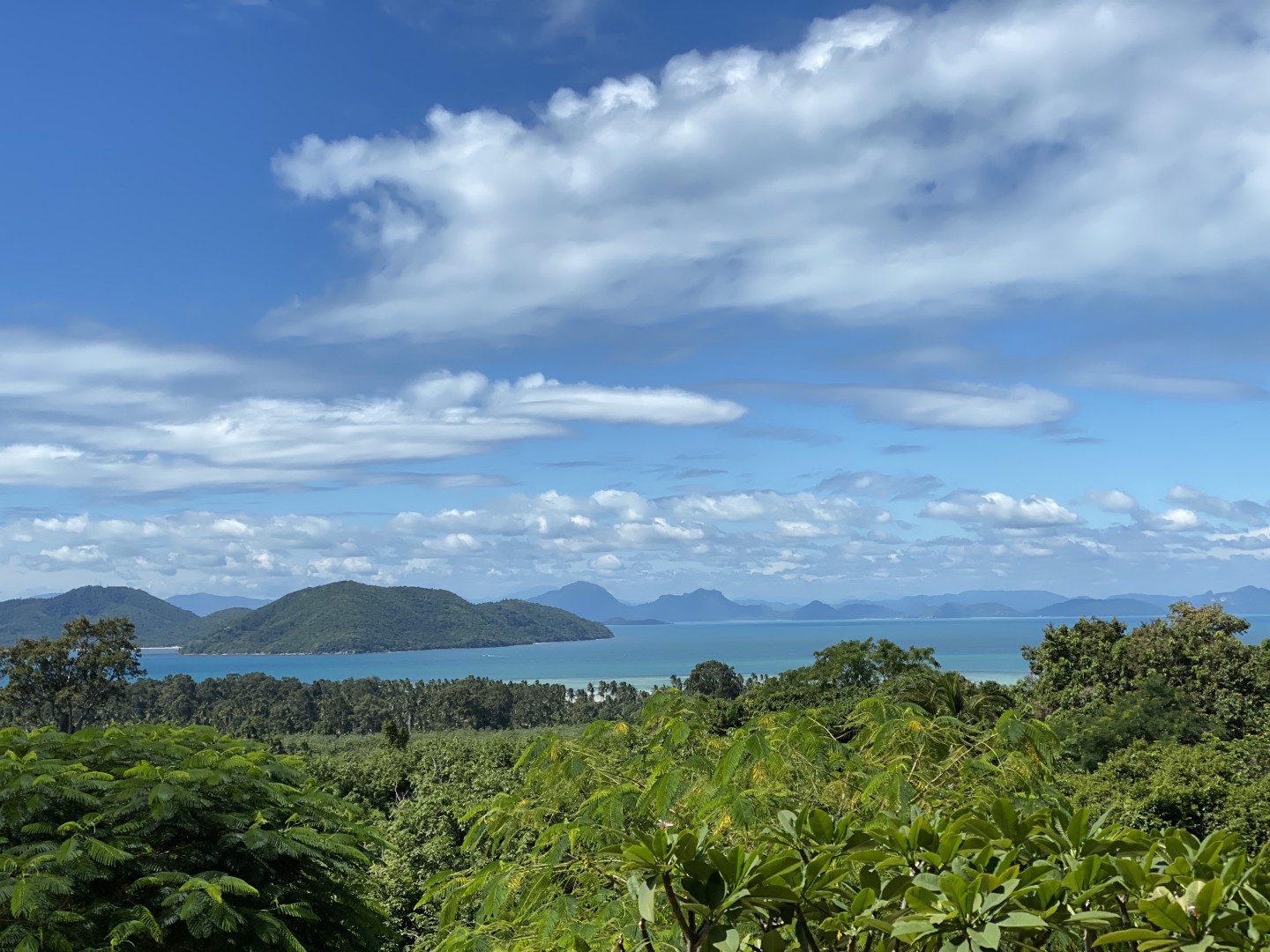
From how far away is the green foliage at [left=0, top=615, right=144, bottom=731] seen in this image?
5366 cm

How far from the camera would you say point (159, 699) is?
3967 inches

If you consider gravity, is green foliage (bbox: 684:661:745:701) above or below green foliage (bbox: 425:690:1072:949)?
below

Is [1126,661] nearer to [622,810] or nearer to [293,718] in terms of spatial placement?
[622,810]

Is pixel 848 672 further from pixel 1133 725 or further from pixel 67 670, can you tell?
pixel 67 670

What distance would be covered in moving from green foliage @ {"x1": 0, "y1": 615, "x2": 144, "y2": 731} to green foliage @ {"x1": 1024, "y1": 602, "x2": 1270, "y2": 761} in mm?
49945

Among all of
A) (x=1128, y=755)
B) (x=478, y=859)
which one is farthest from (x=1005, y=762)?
(x=1128, y=755)

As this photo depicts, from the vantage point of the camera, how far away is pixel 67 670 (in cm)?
5478

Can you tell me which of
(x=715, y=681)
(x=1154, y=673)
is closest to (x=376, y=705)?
(x=715, y=681)

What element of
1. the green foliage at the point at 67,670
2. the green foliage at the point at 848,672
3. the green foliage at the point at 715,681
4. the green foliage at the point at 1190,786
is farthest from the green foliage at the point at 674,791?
the green foliage at the point at 715,681

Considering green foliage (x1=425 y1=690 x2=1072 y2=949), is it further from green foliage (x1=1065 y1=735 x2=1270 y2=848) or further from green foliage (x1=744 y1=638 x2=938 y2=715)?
green foliage (x1=744 y1=638 x2=938 y2=715)

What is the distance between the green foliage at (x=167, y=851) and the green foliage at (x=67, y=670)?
53041 millimetres

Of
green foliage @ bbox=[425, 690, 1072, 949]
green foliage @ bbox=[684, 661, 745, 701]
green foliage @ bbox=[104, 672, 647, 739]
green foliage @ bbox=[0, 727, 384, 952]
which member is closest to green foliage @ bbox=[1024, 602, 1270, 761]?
green foliage @ bbox=[0, 727, 384, 952]

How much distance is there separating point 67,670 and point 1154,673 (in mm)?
55576

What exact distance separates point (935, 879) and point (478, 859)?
4.10m
